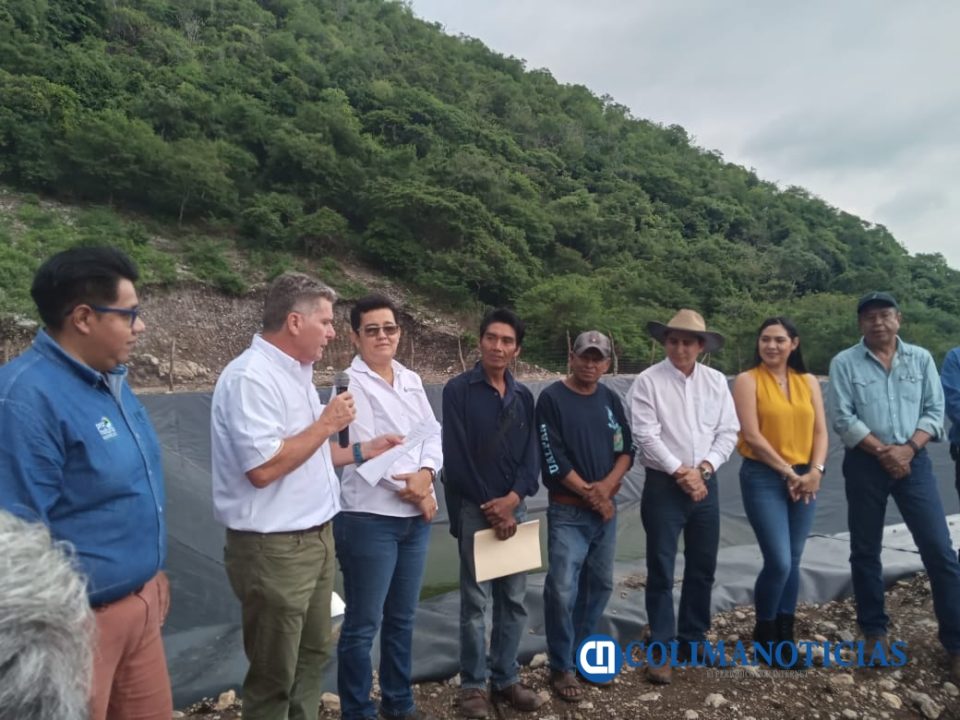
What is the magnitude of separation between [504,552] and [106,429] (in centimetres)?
154

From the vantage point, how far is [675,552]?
2854 millimetres

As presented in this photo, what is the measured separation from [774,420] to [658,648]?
1169mm

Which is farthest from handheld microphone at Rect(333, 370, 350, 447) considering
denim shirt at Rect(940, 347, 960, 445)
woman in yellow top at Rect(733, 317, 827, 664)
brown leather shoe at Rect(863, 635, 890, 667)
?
denim shirt at Rect(940, 347, 960, 445)

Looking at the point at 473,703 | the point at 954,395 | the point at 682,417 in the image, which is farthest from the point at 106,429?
the point at 954,395

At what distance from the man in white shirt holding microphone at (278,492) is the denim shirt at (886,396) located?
238 centimetres

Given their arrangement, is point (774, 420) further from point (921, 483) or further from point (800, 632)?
point (800, 632)

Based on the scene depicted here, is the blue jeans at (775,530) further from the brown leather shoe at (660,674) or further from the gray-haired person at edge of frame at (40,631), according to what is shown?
the gray-haired person at edge of frame at (40,631)

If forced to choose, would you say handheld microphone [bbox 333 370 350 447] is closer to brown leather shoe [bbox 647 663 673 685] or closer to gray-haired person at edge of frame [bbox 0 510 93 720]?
gray-haired person at edge of frame [bbox 0 510 93 720]

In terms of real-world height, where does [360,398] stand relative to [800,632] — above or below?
above

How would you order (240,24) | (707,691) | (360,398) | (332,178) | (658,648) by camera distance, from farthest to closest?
(240,24), (332,178), (658,648), (707,691), (360,398)

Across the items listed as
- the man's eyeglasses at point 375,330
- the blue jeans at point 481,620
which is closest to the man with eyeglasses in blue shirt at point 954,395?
the blue jeans at point 481,620

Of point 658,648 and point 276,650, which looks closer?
point 276,650

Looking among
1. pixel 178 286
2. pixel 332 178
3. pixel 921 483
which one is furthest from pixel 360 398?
pixel 332 178

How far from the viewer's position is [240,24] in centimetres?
4228
